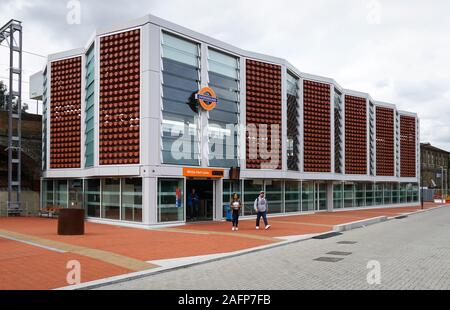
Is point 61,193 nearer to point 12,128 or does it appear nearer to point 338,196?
point 12,128

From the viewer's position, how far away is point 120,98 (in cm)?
2233

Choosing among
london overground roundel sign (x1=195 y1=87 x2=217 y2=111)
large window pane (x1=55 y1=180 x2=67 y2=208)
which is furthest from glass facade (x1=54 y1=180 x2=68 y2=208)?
london overground roundel sign (x1=195 y1=87 x2=217 y2=111)

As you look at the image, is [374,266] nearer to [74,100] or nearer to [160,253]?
[160,253]

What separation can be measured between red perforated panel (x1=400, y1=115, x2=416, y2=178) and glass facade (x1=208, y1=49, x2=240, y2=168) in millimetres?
27795

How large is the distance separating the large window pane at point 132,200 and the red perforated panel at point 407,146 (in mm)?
34511

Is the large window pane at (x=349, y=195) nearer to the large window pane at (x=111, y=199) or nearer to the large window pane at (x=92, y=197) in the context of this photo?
the large window pane at (x=111, y=199)

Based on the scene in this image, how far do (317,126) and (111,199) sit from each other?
1786 centimetres

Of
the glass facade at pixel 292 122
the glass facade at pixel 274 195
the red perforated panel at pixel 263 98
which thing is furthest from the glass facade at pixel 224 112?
the glass facade at pixel 292 122

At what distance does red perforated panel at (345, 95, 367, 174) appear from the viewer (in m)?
38.2

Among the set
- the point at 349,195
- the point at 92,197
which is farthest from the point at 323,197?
the point at 92,197

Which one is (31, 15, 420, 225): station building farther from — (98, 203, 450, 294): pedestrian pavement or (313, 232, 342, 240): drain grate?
(98, 203, 450, 294): pedestrian pavement

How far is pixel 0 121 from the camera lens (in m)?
30.7

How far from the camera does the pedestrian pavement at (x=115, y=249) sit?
9578mm
